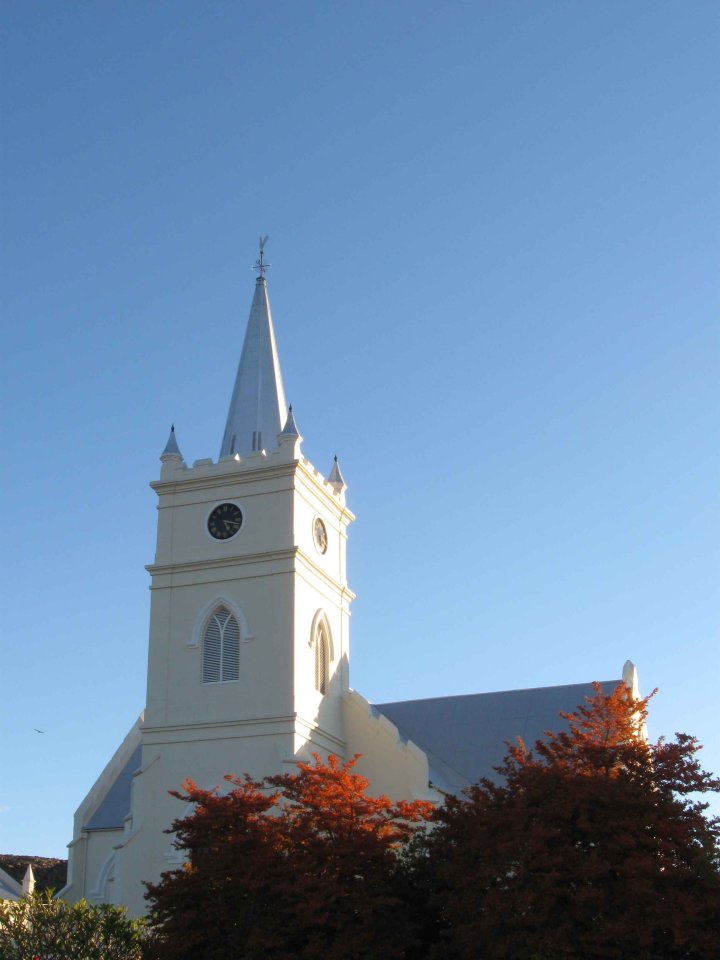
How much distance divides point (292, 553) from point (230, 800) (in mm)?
10513

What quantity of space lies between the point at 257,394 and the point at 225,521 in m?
5.65

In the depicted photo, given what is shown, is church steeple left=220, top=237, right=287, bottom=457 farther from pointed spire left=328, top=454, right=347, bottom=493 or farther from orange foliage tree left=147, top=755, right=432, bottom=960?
orange foliage tree left=147, top=755, right=432, bottom=960

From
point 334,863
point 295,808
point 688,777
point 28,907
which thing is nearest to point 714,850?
point 688,777

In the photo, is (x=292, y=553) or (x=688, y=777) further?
(x=292, y=553)

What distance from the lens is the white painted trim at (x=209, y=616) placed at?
112 feet

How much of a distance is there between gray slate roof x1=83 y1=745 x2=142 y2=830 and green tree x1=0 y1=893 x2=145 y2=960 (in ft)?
42.2

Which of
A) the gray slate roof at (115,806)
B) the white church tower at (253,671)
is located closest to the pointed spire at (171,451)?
the white church tower at (253,671)

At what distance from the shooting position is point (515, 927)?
2014 centimetres

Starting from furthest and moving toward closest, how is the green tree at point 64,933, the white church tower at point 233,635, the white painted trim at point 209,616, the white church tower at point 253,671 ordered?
the white painted trim at point 209,616 → the white church tower at point 253,671 → the white church tower at point 233,635 → the green tree at point 64,933

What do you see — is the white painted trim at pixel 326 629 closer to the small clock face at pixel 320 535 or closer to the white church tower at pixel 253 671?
the white church tower at pixel 253 671

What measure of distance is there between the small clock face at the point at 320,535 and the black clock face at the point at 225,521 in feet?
9.25

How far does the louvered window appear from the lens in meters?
35.4

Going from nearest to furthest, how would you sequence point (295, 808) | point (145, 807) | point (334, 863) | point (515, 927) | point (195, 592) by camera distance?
point (515, 927) → point (334, 863) → point (295, 808) → point (145, 807) → point (195, 592)

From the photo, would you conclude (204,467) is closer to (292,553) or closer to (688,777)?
(292,553)
